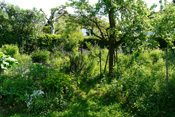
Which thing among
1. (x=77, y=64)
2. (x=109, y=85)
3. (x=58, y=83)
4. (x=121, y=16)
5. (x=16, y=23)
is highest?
(x=16, y=23)

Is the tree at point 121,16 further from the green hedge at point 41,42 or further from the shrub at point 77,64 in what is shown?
the green hedge at point 41,42

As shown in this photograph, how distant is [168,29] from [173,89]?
174 centimetres

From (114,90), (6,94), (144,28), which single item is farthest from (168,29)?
(6,94)

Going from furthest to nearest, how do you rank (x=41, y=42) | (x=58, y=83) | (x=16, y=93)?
(x=41, y=42)
(x=58, y=83)
(x=16, y=93)

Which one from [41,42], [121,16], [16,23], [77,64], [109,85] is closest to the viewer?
[121,16]

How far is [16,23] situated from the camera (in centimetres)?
903

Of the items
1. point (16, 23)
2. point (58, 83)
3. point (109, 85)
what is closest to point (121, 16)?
point (109, 85)

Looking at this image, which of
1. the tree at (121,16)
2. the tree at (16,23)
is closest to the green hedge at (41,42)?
the tree at (16,23)

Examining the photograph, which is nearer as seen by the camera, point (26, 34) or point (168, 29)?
point (168, 29)

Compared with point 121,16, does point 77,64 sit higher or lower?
lower

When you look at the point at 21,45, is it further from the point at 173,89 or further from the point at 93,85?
the point at 173,89

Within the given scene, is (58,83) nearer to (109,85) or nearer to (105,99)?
(105,99)

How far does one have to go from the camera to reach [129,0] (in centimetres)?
426

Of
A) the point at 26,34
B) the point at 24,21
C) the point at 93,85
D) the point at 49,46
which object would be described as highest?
the point at 24,21
